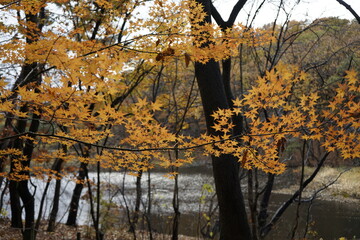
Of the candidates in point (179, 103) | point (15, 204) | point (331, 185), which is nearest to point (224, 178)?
point (179, 103)

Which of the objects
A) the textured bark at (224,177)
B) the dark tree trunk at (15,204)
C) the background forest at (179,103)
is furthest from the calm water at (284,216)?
the textured bark at (224,177)

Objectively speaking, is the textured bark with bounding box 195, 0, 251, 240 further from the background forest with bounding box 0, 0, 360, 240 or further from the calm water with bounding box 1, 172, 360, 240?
the calm water with bounding box 1, 172, 360, 240

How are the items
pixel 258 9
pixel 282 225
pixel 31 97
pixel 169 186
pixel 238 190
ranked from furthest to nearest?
pixel 169 186, pixel 282 225, pixel 258 9, pixel 238 190, pixel 31 97

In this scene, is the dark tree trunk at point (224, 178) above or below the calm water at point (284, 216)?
above

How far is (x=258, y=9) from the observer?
4.87m

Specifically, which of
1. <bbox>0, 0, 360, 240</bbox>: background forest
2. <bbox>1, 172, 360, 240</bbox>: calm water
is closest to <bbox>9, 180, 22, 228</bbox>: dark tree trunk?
<bbox>0, 0, 360, 240</bbox>: background forest

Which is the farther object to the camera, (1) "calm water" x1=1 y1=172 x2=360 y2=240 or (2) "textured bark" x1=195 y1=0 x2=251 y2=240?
(1) "calm water" x1=1 y1=172 x2=360 y2=240

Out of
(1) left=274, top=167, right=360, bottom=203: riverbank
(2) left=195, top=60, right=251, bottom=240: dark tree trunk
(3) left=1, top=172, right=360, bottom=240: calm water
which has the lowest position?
(3) left=1, top=172, right=360, bottom=240: calm water

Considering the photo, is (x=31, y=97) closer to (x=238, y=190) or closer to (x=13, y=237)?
(x=238, y=190)

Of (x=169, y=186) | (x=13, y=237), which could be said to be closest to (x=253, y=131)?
(x=13, y=237)

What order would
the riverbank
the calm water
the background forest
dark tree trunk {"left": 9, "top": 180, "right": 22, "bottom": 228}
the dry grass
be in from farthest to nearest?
1. the riverbank
2. the calm water
3. dark tree trunk {"left": 9, "top": 180, "right": 22, "bottom": 228}
4. the dry grass
5. the background forest

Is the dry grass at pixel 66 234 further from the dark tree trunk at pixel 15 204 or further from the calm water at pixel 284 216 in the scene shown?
the calm water at pixel 284 216

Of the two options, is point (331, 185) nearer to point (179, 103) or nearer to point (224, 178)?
point (179, 103)

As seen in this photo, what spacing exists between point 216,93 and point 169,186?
13.6 meters
